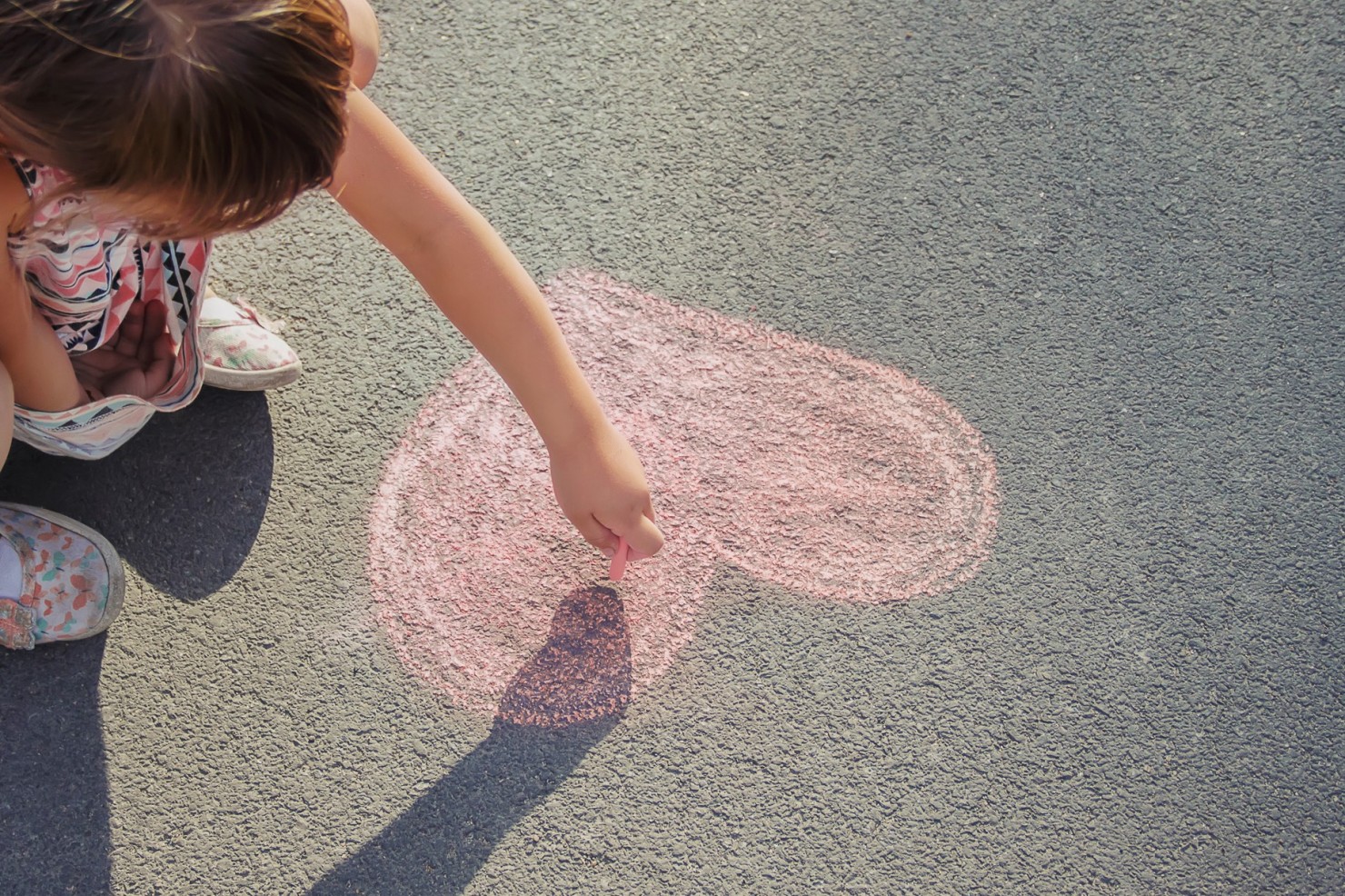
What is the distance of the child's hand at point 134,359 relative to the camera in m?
1.58

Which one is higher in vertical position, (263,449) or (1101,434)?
(1101,434)

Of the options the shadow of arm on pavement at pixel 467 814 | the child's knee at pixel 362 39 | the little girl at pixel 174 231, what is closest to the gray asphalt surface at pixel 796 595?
the shadow of arm on pavement at pixel 467 814

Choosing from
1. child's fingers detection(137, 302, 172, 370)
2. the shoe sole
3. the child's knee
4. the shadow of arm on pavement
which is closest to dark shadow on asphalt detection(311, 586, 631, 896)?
the shadow of arm on pavement

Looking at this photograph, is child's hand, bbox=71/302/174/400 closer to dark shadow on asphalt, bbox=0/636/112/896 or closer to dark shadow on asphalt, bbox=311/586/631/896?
dark shadow on asphalt, bbox=0/636/112/896

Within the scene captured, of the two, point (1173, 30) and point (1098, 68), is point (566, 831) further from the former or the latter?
point (1173, 30)

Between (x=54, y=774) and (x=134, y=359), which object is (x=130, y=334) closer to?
(x=134, y=359)

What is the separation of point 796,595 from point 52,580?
122 cm

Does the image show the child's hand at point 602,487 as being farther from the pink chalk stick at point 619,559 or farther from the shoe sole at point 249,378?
the shoe sole at point 249,378

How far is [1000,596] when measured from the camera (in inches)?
70.0

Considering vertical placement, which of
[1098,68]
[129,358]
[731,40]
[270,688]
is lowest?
[270,688]

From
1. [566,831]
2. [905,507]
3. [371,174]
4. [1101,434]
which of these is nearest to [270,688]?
[566,831]

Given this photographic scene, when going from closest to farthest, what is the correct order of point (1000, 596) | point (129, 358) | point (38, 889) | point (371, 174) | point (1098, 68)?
point (371, 174), point (38, 889), point (129, 358), point (1000, 596), point (1098, 68)

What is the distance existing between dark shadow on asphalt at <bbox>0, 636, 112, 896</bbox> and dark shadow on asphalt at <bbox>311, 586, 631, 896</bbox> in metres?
0.36

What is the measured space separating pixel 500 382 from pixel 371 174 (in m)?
0.60
